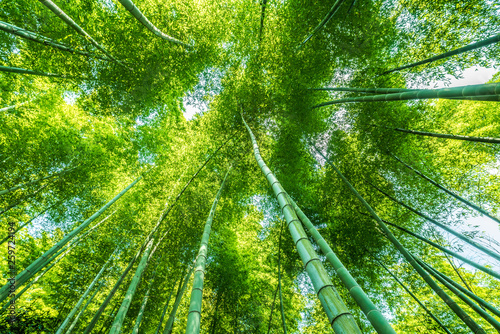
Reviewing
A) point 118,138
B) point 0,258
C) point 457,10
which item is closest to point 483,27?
point 457,10

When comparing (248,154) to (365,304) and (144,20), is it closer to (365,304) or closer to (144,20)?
(144,20)

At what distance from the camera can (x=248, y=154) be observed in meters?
4.68

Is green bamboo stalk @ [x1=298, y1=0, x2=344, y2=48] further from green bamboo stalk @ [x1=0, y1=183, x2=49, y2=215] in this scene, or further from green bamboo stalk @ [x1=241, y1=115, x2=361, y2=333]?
green bamboo stalk @ [x1=0, y1=183, x2=49, y2=215]

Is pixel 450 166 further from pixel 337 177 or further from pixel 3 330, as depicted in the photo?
pixel 3 330

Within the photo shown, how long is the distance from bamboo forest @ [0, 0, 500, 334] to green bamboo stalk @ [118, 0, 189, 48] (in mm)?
62

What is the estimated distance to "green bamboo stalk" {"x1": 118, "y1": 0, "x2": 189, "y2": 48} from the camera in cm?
232

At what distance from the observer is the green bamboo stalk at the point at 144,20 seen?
2.32 meters

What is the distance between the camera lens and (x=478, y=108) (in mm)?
5043

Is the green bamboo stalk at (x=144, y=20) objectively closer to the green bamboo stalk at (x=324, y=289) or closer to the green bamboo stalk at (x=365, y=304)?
the green bamboo stalk at (x=324, y=289)

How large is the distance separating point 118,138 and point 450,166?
337 inches

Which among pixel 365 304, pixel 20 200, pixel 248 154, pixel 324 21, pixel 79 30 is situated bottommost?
pixel 365 304

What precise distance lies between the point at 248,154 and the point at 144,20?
10.0 ft

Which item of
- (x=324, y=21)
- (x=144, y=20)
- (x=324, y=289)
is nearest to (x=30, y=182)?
(x=144, y=20)

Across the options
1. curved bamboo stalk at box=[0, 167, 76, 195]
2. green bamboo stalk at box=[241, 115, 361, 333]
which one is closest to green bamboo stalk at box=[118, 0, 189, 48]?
green bamboo stalk at box=[241, 115, 361, 333]
